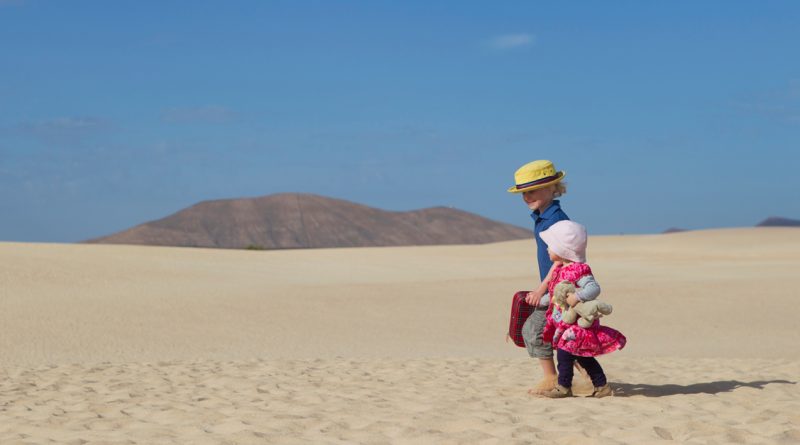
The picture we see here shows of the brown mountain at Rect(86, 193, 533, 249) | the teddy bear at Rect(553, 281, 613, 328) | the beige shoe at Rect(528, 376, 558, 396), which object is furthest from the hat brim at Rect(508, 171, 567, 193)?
the brown mountain at Rect(86, 193, 533, 249)

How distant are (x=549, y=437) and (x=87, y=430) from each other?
3042 mm

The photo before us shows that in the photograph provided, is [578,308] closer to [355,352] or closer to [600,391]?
[600,391]

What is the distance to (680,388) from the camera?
7742mm

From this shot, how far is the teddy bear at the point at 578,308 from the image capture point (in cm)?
633

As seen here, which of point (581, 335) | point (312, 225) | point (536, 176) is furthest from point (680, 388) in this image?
point (312, 225)

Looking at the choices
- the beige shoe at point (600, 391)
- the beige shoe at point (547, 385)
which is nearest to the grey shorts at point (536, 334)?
the beige shoe at point (547, 385)

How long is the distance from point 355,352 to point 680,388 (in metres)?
5.30

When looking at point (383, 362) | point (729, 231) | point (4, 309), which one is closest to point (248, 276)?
point (4, 309)

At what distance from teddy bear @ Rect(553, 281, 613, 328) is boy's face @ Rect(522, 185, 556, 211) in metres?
0.66

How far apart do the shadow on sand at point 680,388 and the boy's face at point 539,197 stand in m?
1.75

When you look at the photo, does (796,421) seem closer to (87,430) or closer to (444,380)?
(444,380)

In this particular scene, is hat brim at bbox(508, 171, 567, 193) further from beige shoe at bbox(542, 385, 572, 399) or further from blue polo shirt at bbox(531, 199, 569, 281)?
beige shoe at bbox(542, 385, 572, 399)

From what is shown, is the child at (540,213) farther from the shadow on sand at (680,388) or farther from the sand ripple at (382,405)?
the shadow on sand at (680,388)

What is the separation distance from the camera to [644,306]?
54.8 ft
